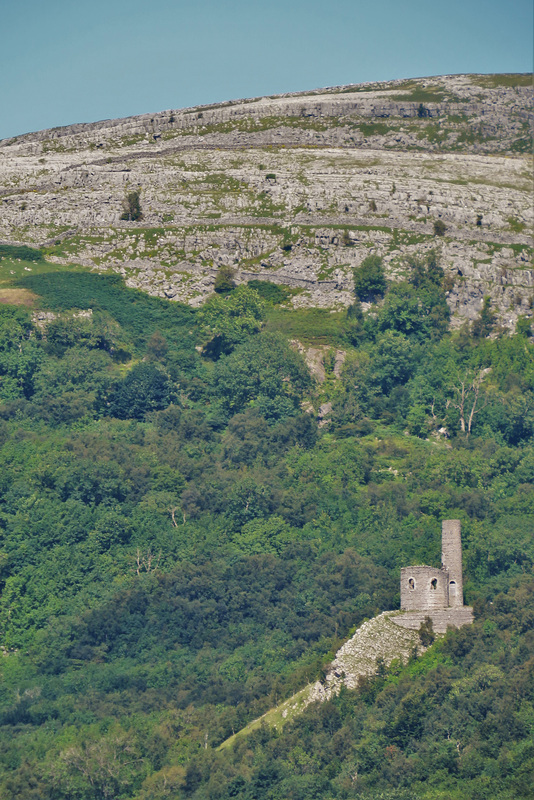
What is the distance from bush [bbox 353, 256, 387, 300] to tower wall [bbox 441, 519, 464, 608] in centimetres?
2506

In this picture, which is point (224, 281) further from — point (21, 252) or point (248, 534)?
point (248, 534)

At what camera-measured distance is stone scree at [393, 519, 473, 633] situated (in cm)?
6506

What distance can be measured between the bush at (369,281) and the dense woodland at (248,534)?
15cm

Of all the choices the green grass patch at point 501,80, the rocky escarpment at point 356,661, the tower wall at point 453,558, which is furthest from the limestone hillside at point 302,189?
the rocky escarpment at point 356,661

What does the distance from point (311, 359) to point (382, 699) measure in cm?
2932

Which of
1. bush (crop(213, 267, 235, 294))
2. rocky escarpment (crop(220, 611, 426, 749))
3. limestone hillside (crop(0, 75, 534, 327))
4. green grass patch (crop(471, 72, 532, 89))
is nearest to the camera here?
rocky escarpment (crop(220, 611, 426, 749))

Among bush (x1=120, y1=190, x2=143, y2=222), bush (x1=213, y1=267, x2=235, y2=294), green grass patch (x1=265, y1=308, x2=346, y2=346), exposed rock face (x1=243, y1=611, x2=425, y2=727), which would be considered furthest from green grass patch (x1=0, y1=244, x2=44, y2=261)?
exposed rock face (x1=243, y1=611, x2=425, y2=727)

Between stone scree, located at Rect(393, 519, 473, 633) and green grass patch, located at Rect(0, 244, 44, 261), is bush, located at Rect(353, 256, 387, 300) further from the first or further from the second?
stone scree, located at Rect(393, 519, 473, 633)

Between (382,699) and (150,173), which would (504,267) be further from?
(382,699)

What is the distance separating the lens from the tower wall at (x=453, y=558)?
65938 mm

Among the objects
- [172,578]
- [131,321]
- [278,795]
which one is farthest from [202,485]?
[278,795]

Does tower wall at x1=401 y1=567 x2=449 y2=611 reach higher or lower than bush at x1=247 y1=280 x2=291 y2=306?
lower

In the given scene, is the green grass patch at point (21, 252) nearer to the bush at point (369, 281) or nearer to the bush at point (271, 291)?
the bush at point (271, 291)

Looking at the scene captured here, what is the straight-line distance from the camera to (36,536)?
74.2 metres
